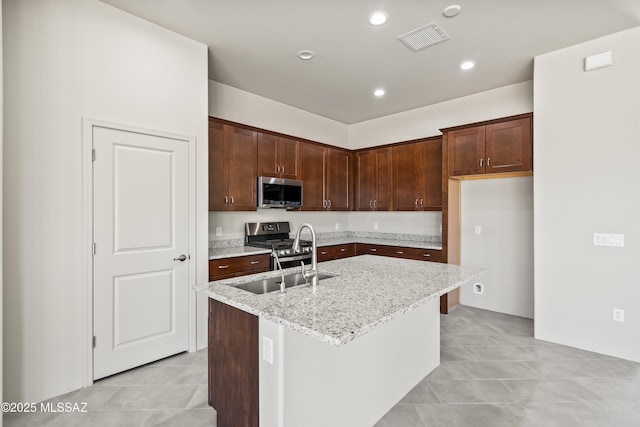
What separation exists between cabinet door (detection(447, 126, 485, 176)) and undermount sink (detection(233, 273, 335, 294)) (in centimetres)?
259

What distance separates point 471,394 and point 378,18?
300cm

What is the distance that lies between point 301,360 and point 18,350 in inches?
81.9

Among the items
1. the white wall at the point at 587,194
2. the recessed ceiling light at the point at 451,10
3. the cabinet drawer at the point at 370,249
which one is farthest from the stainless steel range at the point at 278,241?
the recessed ceiling light at the point at 451,10

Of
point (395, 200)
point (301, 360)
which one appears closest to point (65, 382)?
point (301, 360)

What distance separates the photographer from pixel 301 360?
59.1 inches

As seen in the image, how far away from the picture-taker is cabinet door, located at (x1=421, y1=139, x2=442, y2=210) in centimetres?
437

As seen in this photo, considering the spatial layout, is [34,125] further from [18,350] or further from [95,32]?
[18,350]

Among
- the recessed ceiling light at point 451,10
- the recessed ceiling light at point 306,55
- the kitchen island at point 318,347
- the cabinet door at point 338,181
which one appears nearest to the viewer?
the kitchen island at point 318,347

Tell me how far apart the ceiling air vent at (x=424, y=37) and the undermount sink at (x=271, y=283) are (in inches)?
88.1

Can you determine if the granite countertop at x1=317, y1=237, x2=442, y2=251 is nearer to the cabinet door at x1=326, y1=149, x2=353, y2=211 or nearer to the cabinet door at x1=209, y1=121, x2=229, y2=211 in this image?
the cabinet door at x1=326, y1=149, x2=353, y2=211

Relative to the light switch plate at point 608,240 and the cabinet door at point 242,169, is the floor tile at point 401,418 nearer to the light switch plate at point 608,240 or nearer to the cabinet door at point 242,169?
the light switch plate at point 608,240

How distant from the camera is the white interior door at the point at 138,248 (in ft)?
8.16

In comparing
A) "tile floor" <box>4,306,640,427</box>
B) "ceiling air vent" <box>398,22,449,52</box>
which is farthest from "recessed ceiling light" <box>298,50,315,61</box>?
"tile floor" <box>4,306,640,427</box>

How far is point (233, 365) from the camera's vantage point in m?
1.73
